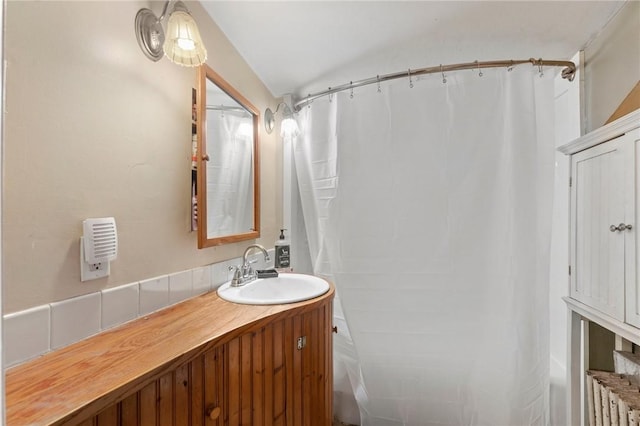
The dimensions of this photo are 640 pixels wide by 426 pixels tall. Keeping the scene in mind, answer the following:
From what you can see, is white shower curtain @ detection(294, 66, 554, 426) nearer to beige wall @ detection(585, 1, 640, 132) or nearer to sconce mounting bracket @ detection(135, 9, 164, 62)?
beige wall @ detection(585, 1, 640, 132)

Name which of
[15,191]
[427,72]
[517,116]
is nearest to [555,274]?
[517,116]

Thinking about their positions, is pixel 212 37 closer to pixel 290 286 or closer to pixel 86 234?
pixel 86 234

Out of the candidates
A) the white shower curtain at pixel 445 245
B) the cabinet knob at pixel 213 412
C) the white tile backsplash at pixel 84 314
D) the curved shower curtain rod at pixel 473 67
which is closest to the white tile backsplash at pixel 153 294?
the white tile backsplash at pixel 84 314

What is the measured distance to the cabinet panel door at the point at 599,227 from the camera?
1017 mm

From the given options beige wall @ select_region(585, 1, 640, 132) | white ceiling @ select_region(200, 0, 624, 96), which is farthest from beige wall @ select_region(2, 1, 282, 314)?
beige wall @ select_region(585, 1, 640, 132)

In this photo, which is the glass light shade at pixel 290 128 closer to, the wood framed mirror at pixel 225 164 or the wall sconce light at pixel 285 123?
the wall sconce light at pixel 285 123

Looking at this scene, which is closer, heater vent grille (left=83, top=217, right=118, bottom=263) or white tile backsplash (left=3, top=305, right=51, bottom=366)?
white tile backsplash (left=3, top=305, right=51, bottom=366)

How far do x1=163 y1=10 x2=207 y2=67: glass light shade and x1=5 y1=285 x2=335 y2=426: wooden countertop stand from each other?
0.86m

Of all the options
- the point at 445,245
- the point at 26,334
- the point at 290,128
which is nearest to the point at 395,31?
the point at 290,128

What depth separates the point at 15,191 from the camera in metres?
0.60

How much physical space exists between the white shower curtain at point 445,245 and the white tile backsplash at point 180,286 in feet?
2.56

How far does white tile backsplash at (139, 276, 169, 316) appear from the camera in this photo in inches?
35.6

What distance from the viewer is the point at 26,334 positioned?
24.1 inches

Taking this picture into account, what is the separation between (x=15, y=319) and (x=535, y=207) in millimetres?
1859
